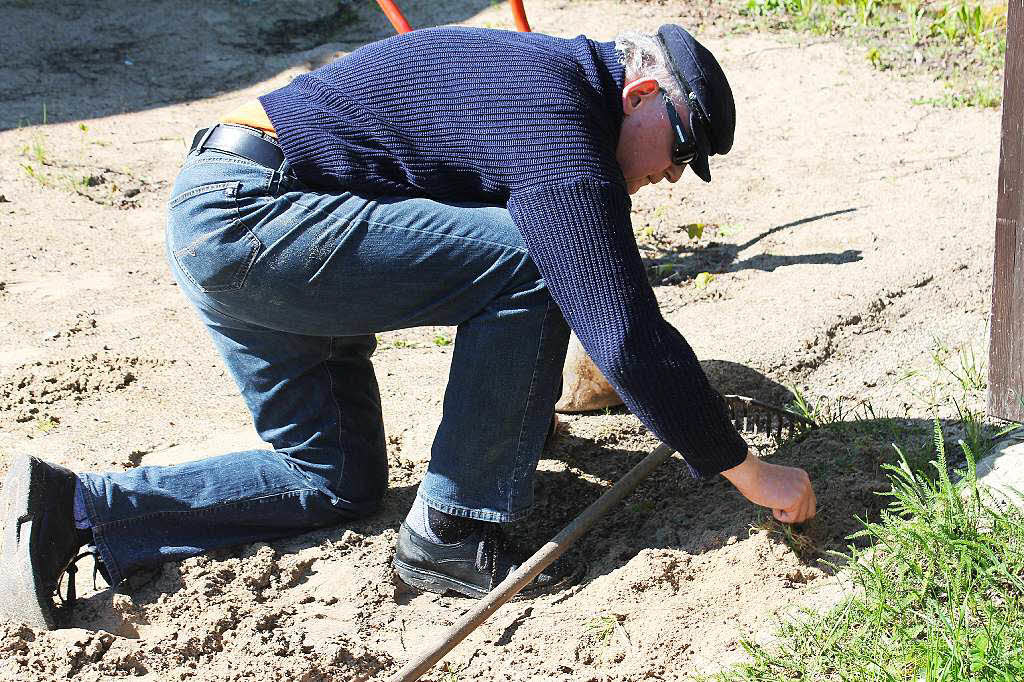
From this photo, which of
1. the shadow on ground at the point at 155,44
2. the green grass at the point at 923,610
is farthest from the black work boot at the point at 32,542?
the shadow on ground at the point at 155,44

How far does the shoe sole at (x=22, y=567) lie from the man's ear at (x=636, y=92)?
1.52m

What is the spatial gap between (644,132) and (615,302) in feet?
1.29

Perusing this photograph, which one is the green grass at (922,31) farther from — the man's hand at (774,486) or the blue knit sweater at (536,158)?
the blue knit sweater at (536,158)

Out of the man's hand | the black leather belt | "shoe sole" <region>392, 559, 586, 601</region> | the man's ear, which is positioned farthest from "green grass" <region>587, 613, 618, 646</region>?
the black leather belt

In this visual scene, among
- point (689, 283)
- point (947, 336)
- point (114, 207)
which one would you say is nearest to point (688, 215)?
point (689, 283)

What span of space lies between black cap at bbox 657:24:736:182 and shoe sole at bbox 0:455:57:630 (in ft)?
5.34

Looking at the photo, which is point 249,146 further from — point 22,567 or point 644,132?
point 22,567

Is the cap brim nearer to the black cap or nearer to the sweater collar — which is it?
the black cap

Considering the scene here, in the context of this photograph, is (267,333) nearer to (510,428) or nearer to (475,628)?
(510,428)

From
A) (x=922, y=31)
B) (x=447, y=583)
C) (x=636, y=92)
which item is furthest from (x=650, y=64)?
(x=922, y=31)

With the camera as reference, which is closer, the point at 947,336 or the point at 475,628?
the point at 475,628

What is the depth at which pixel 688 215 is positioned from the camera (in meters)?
4.76

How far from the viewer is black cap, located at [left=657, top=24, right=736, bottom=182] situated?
2176mm

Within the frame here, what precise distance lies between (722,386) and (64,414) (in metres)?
1.96
